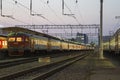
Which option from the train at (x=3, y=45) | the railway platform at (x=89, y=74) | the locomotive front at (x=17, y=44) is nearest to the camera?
the railway platform at (x=89, y=74)

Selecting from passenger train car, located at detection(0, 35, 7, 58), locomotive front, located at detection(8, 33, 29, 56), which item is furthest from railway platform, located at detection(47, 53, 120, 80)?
passenger train car, located at detection(0, 35, 7, 58)

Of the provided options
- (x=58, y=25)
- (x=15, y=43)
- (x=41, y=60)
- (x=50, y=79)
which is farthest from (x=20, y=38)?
(x=58, y=25)

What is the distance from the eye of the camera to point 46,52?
2272 inches

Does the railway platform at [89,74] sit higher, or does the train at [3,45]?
the train at [3,45]

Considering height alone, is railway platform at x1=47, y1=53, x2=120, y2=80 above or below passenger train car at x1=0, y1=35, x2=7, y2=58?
below

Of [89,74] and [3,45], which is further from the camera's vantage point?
[3,45]

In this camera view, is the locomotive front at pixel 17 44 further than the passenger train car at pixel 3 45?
No

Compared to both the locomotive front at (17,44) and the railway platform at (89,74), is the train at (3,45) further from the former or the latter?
the railway platform at (89,74)

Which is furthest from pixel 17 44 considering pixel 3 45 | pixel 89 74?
pixel 89 74

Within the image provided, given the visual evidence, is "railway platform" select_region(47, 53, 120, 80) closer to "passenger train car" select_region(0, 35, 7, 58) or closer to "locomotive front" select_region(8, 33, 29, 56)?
"locomotive front" select_region(8, 33, 29, 56)

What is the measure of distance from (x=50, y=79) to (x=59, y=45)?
57.4 metres

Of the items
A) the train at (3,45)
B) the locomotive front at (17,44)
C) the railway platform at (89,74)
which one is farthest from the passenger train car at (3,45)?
the railway platform at (89,74)

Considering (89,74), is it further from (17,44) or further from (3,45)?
(3,45)

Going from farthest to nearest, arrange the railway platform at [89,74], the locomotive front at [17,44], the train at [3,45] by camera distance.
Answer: the train at [3,45]
the locomotive front at [17,44]
the railway platform at [89,74]
